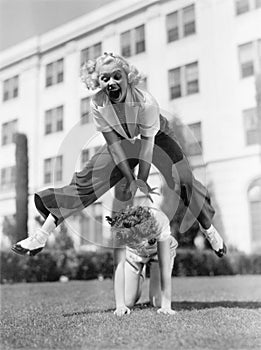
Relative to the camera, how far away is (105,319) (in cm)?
130

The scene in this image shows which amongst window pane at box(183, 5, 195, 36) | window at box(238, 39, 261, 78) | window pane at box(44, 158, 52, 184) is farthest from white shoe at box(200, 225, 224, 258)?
window at box(238, 39, 261, 78)

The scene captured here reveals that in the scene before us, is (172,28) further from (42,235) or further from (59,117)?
(42,235)

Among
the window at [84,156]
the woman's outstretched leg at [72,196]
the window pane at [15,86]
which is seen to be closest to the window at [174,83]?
the window pane at [15,86]

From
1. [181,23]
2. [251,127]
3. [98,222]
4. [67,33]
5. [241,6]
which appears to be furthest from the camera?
[251,127]

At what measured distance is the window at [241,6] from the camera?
2.94 meters

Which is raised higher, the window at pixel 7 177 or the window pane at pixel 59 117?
the window pane at pixel 59 117

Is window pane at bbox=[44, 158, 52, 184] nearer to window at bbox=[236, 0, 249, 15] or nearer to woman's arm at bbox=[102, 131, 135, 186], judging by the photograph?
woman's arm at bbox=[102, 131, 135, 186]

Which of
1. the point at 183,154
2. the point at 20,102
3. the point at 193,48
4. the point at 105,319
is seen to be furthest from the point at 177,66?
the point at 105,319

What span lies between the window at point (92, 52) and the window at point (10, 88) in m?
0.32

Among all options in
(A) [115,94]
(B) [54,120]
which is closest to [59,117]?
(B) [54,120]

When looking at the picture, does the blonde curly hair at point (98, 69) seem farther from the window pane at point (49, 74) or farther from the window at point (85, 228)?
the window pane at point (49, 74)

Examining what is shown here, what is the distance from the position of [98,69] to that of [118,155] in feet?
0.82

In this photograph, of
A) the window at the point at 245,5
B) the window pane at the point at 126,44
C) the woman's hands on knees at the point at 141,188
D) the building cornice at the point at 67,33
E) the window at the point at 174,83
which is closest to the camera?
the woman's hands on knees at the point at 141,188

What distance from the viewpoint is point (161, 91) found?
9.57ft
